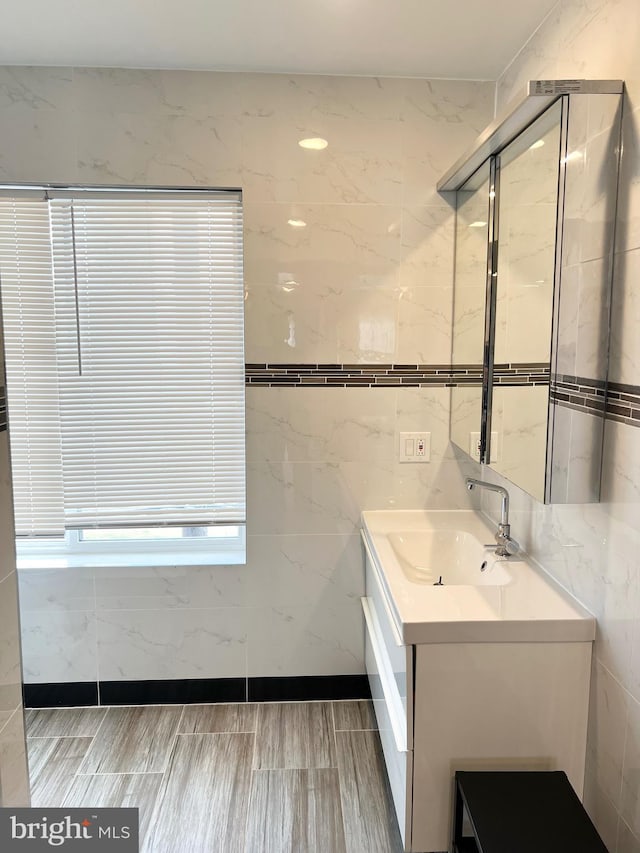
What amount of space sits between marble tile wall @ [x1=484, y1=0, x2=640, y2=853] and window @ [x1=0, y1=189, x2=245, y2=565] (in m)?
1.40

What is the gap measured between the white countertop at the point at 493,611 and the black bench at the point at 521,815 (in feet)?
1.11

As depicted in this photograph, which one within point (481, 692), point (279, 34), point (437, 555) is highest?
point (279, 34)

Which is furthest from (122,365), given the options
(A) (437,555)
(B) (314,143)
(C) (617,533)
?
(C) (617,533)

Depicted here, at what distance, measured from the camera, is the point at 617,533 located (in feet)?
4.76

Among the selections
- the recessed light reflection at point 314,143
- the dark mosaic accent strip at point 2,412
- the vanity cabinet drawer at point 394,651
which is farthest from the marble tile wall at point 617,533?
the dark mosaic accent strip at point 2,412

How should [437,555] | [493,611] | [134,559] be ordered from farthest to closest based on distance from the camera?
[134,559], [437,555], [493,611]

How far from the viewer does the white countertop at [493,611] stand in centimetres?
156

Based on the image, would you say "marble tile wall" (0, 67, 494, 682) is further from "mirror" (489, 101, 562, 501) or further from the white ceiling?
"mirror" (489, 101, 562, 501)

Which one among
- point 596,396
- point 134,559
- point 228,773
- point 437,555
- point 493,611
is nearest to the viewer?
point 596,396

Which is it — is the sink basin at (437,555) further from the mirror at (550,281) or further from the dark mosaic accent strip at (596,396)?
the dark mosaic accent strip at (596,396)

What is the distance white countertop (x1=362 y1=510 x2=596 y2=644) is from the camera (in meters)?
1.56

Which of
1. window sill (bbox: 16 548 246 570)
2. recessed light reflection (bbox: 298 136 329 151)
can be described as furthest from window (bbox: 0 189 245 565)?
recessed light reflection (bbox: 298 136 329 151)

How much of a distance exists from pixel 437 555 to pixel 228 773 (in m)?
1.09

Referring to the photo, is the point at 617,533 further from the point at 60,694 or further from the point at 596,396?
the point at 60,694
